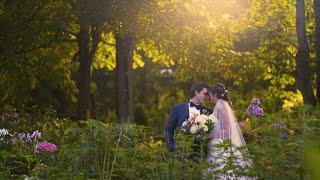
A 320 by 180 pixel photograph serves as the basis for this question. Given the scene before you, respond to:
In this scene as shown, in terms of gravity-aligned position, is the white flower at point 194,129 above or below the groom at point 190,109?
below

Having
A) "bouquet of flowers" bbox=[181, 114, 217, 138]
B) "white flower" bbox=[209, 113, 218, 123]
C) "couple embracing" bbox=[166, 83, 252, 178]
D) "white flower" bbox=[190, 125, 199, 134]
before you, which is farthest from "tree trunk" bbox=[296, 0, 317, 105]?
"white flower" bbox=[190, 125, 199, 134]

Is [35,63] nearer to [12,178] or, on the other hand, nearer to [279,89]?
[279,89]

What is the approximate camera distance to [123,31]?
17.5 meters

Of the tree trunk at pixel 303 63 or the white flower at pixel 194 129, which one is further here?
the tree trunk at pixel 303 63

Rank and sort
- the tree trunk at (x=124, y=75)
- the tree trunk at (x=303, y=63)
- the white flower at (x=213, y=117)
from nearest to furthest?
1. the white flower at (x=213, y=117)
2. the tree trunk at (x=303, y=63)
3. the tree trunk at (x=124, y=75)

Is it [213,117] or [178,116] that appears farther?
[178,116]

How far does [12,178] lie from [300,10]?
27.1 feet

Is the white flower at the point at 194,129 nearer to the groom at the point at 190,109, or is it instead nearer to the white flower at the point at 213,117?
the white flower at the point at 213,117

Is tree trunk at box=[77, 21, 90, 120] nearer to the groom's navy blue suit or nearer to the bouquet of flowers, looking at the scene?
the groom's navy blue suit

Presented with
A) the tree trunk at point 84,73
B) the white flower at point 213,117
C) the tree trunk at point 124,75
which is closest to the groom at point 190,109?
the white flower at point 213,117

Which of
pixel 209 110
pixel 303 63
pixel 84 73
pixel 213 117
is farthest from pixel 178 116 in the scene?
pixel 84 73

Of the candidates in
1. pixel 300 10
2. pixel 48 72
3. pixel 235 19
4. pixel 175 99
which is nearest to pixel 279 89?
pixel 235 19

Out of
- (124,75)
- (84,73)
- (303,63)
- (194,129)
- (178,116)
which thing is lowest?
(194,129)

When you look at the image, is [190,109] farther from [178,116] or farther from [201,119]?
[201,119]
